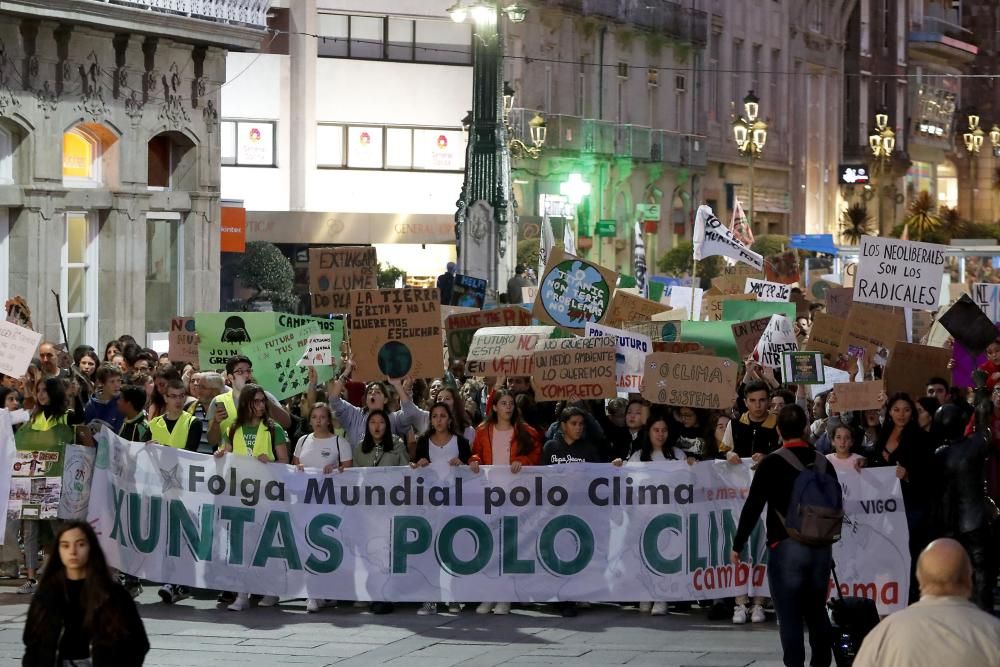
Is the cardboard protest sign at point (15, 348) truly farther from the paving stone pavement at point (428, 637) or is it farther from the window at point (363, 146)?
the window at point (363, 146)

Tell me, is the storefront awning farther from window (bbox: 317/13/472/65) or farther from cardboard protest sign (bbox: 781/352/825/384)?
cardboard protest sign (bbox: 781/352/825/384)

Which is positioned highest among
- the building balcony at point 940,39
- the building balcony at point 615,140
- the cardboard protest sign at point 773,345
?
the building balcony at point 940,39

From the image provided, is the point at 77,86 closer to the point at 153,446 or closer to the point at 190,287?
the point at 190,287

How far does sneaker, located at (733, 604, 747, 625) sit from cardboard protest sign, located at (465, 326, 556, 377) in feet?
10.5

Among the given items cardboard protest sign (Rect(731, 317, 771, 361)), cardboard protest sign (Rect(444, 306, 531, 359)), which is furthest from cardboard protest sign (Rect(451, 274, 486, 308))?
cardboard protest sign (Rect(731, 317, 771, 361))

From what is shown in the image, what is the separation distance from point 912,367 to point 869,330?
113 cm

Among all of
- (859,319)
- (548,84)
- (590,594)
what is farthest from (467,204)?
(548,84)

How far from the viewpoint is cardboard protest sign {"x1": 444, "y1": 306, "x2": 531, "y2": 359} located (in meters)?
17.5

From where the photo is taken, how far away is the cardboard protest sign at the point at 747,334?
17172 mm

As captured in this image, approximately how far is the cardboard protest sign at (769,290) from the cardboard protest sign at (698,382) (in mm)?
8048

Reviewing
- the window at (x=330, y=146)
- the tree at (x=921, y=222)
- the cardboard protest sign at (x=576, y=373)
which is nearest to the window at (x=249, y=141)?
the window at (x=330, y=146)

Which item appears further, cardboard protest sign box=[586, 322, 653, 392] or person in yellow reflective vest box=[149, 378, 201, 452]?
cardboard protest sign box=[586, 322, 653, 392]

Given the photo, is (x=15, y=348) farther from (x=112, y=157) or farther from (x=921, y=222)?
(x=921, y=222)

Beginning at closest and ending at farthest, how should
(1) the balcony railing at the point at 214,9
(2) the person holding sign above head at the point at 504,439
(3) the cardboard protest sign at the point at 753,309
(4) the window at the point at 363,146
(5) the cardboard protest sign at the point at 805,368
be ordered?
(2) the person holding sign above head at the point at 504,439, (5) the cardboard protest sign at the point at 805,368, (3) the cardboard protest sign at the point at 753,309, (1) the balcony railing at the point at 214,9, (4) the window at the point at 363,146
